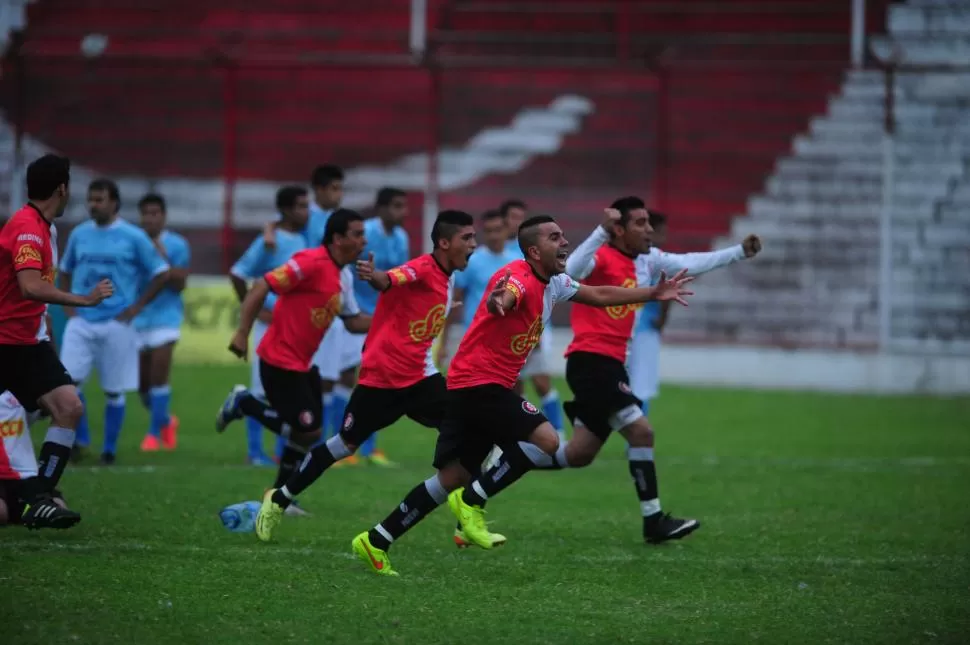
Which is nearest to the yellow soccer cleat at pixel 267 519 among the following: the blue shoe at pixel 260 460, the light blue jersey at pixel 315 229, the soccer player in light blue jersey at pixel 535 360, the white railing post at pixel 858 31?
the blue shoe at pixel 260 460

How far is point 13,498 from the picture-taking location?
31.0 ft

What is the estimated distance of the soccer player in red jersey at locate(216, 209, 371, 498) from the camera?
34.0ft

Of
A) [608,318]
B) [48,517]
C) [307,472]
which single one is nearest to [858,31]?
[608,318]

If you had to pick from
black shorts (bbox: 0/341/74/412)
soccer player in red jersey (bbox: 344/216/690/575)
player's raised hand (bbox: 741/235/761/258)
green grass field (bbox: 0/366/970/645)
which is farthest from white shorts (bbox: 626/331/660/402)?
black shorts (bbox: 0/341/74/412)

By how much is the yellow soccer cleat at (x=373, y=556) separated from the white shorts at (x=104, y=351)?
5.90 metres

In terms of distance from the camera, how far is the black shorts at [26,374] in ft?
29.6

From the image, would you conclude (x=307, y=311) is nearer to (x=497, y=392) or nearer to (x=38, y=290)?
(x=38, y=290)

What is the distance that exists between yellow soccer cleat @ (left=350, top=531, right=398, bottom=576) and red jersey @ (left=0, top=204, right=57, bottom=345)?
2568 mm

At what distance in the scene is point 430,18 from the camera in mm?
26484

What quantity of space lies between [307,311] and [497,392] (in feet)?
7.90

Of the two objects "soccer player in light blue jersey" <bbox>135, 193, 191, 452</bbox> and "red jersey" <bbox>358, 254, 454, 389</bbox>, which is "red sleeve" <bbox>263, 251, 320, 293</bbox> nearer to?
"red jersey" <bbox>358, 254, 454, 389</bbox>

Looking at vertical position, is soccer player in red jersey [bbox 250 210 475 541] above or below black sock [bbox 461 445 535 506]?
above

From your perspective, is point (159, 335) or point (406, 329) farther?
point (159, 335)

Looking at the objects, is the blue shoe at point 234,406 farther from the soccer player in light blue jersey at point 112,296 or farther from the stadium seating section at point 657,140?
the stadium seating section at point 657,140
